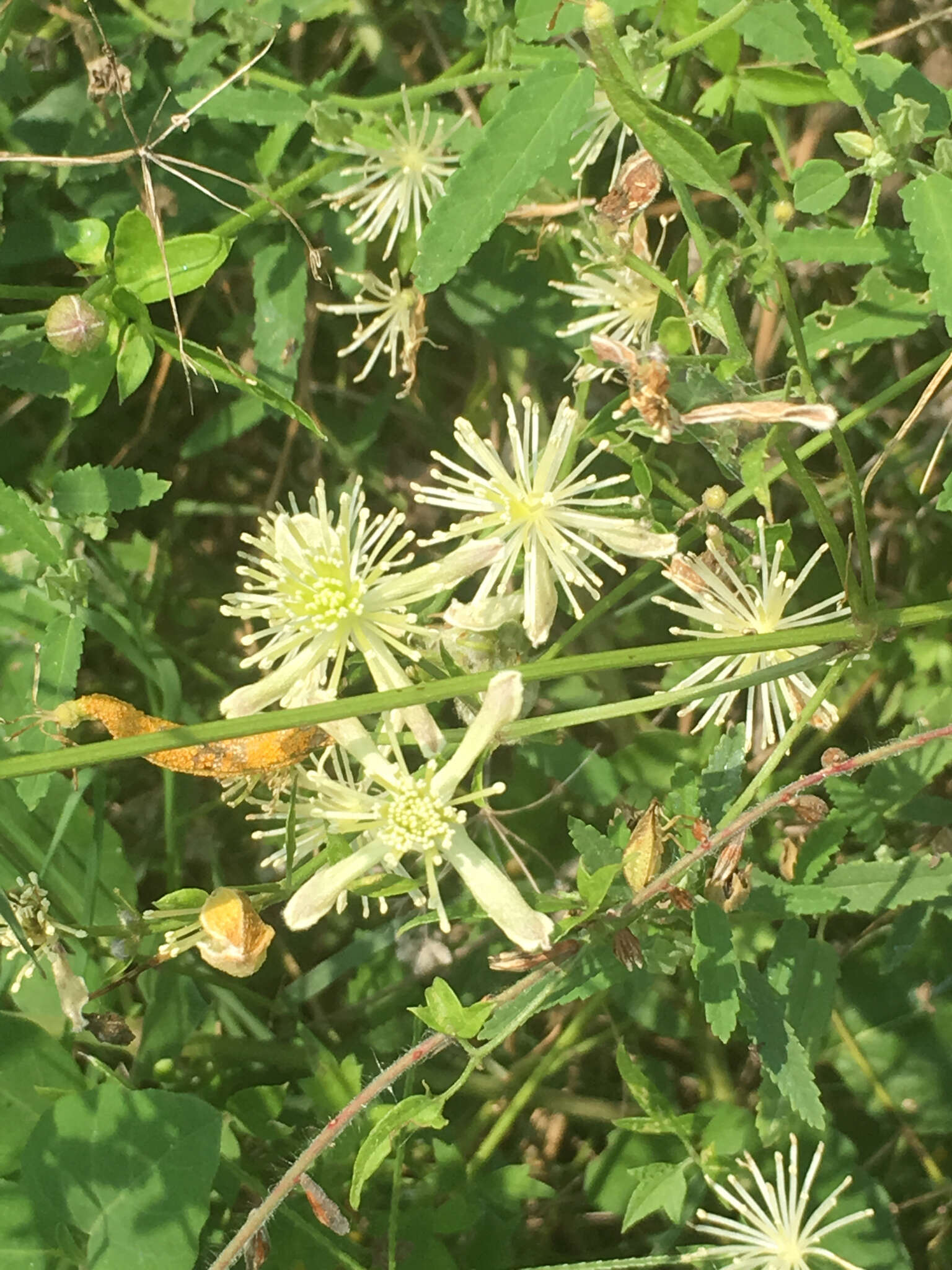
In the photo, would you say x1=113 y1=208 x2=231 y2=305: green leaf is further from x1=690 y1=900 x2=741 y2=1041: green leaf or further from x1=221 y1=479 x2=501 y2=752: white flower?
x1=690 y1=900 x2=741 y2=1041: green leaf

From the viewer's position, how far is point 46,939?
1.55 m

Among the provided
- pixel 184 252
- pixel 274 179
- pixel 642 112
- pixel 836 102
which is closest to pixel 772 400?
pixel 642 112

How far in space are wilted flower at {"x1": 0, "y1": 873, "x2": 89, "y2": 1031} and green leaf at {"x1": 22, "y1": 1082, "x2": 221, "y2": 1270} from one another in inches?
7.1

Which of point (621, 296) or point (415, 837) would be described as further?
point (621, 296)

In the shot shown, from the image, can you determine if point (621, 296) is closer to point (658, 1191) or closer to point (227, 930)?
point (227, 930)

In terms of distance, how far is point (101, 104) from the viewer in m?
1.83

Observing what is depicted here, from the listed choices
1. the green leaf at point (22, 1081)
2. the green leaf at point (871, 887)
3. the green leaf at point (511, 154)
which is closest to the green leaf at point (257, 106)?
the green leaf at point (511, 154)

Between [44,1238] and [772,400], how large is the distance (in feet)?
4.81

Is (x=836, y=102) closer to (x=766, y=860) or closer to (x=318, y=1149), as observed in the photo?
(x=766, y=860)

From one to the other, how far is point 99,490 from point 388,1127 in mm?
966

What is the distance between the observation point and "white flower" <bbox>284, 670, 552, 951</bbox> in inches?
50.5

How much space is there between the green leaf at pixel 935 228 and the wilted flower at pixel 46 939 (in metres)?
1.29

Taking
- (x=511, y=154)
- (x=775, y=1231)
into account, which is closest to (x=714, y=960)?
(x=775, y=1231)

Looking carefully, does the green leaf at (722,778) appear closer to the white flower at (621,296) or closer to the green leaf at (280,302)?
the white flower at (621,296)
